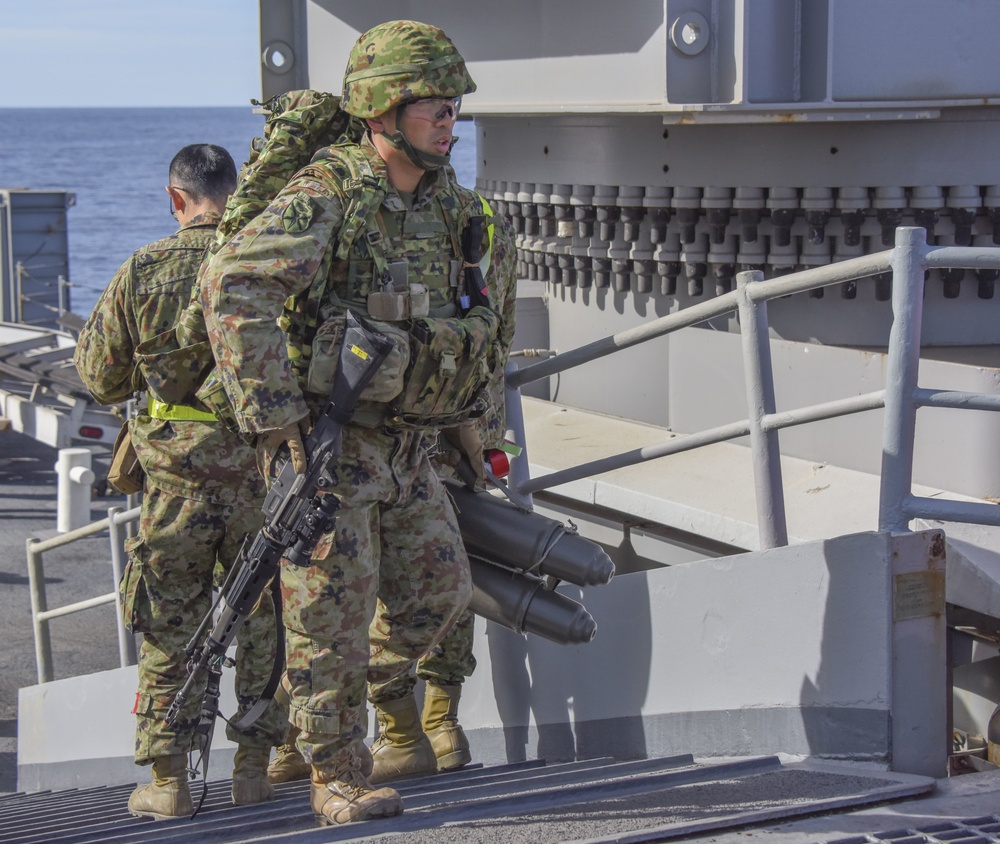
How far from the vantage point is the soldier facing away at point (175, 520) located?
12.8ft

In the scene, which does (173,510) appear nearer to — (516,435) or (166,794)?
(166,794)

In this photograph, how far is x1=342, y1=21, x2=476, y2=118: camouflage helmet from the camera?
3309 mm

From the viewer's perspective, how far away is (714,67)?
4.96 meters

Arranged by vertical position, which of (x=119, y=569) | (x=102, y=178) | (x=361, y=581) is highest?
(x=102, y=178)

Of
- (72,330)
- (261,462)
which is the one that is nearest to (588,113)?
(261,462)

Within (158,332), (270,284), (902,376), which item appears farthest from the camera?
(158,332)

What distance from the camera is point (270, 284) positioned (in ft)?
10.4

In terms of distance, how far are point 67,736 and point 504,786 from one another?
373 centimetres

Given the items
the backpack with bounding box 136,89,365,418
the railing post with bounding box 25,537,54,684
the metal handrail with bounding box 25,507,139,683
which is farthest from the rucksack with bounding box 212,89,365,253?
the railing post with bounding box 25,537,54,684

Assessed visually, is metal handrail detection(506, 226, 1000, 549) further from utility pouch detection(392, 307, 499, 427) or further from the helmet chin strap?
the helmet chin strap

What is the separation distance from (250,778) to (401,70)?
204 cm

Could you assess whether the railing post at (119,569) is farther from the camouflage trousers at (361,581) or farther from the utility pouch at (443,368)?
the utility pouch at (443,368)

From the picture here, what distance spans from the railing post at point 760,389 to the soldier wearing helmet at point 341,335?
716 millimetres

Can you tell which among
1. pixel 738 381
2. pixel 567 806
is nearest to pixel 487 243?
pixel 567 806
